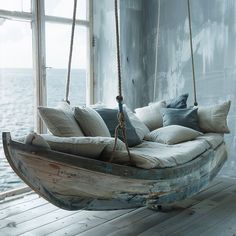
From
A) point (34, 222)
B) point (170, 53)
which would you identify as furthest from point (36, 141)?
point (170, 53)

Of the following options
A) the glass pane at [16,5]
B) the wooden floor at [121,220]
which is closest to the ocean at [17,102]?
the wooden floor at [121,220]

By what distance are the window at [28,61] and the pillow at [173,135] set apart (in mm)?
1363

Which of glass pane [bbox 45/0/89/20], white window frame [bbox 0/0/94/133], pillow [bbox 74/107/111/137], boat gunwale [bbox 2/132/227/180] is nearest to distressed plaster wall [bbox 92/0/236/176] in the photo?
glass pane [bbox 45/0/89/20]

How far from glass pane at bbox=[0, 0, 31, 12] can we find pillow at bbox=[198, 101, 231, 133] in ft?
7.40

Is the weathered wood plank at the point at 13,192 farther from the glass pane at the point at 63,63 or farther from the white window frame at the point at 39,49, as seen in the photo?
the glass pane at the point at 63,63

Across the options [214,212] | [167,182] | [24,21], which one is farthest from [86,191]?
[24,21]

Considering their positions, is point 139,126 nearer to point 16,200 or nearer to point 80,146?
point 16,200

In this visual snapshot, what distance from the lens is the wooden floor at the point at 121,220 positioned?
2.96m

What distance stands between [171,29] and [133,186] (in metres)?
3.11

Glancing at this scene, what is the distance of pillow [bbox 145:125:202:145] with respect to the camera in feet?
11.8

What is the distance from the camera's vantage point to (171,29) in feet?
16.2

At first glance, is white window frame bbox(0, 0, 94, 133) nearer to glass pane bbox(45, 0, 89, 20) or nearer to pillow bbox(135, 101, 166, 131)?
glass pane bbox(45, 0, 89, 20)

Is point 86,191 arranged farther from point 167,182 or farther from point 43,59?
point 43,59

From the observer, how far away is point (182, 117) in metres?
3.95
